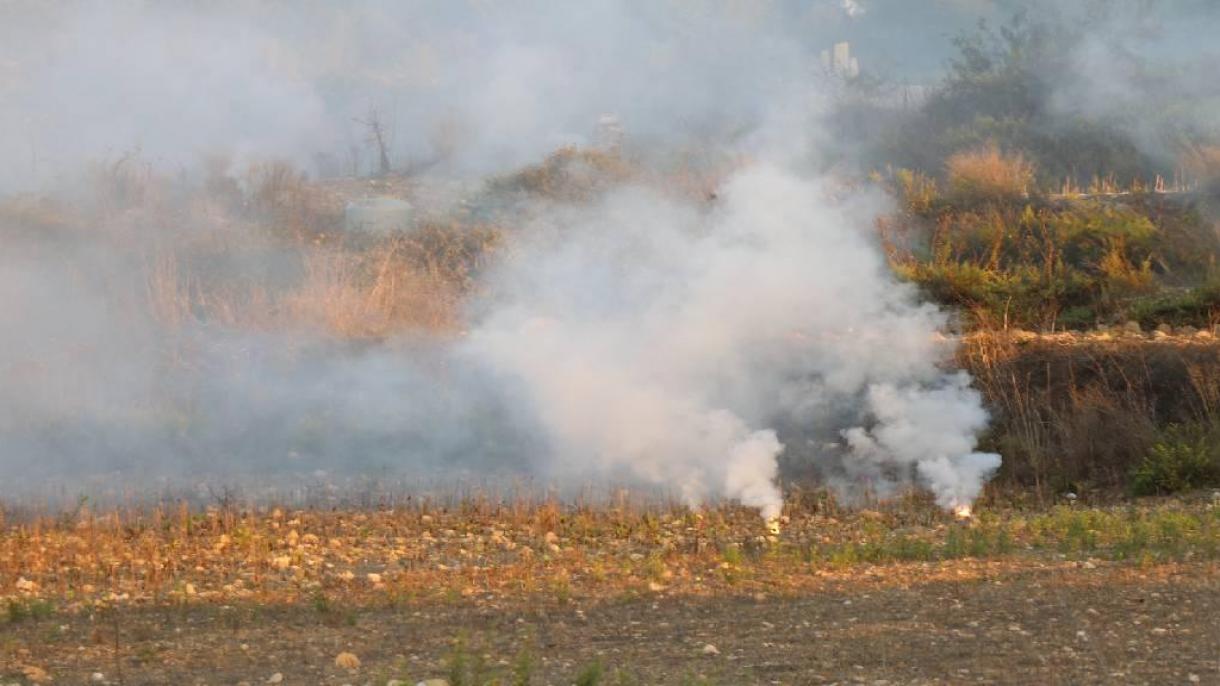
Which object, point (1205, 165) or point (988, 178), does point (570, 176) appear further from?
point (1205, 165)

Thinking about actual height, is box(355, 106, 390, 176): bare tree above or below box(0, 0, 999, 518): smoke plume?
above

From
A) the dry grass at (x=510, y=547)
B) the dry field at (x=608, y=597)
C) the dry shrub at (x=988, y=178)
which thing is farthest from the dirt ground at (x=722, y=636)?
the dry shrub at (x=988, y=178)

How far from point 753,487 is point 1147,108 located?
17755 millimetres

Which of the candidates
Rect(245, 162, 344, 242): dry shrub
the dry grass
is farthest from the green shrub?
Rect(245, 162, 344, 242): dry shrub

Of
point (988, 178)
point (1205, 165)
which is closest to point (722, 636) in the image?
point (988, 178)

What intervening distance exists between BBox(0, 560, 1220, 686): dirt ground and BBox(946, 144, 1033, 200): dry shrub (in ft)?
43.0

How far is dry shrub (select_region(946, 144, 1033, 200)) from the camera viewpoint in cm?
2033

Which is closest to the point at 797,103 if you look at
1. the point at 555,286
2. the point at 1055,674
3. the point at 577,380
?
the point at 555,286

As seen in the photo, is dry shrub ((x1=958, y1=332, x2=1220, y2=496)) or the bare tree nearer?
dry shrub ((x1=958, y1=332, x2=1220, y2=496))

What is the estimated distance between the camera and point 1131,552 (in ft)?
27.1

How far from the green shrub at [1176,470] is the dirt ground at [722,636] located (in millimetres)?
3367

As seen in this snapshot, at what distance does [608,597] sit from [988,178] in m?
14.5

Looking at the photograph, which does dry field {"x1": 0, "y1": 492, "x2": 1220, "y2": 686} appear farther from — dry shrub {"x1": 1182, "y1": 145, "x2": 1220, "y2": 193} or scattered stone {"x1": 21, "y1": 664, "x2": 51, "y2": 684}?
dry shrub {"x1": 1182, "y1": 145, "x2": 1220, "y2": 193}

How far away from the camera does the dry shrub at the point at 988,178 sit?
2033 centimetres
